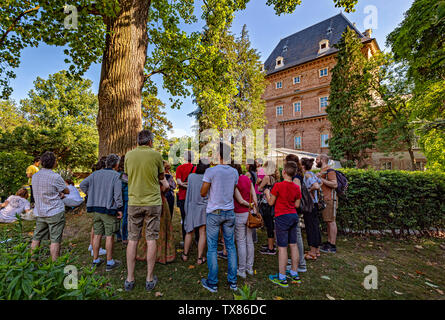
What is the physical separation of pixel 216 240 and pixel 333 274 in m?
2.46

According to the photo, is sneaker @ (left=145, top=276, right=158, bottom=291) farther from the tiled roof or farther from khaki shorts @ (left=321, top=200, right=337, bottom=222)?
the tiled roof

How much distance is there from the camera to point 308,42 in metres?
31.7

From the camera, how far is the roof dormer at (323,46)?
28000 mm

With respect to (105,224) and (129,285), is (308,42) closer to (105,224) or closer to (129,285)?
(105,224)

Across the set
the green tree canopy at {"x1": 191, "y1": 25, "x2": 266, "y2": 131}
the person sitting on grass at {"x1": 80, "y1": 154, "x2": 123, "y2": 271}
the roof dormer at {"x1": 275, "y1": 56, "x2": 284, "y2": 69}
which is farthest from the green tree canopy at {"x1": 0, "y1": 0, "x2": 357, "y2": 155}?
the roof dormer at {"x1": 275, "y1": 56, "x2": 284, "y2": 69}

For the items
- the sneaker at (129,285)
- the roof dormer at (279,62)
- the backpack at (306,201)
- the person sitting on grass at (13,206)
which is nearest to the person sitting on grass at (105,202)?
the sneaker at (129,285)

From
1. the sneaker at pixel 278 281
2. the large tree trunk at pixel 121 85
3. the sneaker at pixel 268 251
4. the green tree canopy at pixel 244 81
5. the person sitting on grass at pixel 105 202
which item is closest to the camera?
the sneaker at pixel 278 281

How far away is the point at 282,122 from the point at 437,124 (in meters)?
26.0

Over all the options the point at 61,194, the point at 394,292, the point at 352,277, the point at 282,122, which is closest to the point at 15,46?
the point at 61,194

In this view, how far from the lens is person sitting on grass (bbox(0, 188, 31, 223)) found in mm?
6121

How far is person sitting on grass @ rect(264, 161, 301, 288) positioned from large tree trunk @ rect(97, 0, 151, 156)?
4368 mm

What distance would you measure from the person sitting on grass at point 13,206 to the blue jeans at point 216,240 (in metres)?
7.16

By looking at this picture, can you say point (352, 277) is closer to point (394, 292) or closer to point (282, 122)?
point (394, 292)

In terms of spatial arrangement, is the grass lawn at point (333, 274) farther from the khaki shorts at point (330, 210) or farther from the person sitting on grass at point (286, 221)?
the khaki shorts at point (330, 210)
